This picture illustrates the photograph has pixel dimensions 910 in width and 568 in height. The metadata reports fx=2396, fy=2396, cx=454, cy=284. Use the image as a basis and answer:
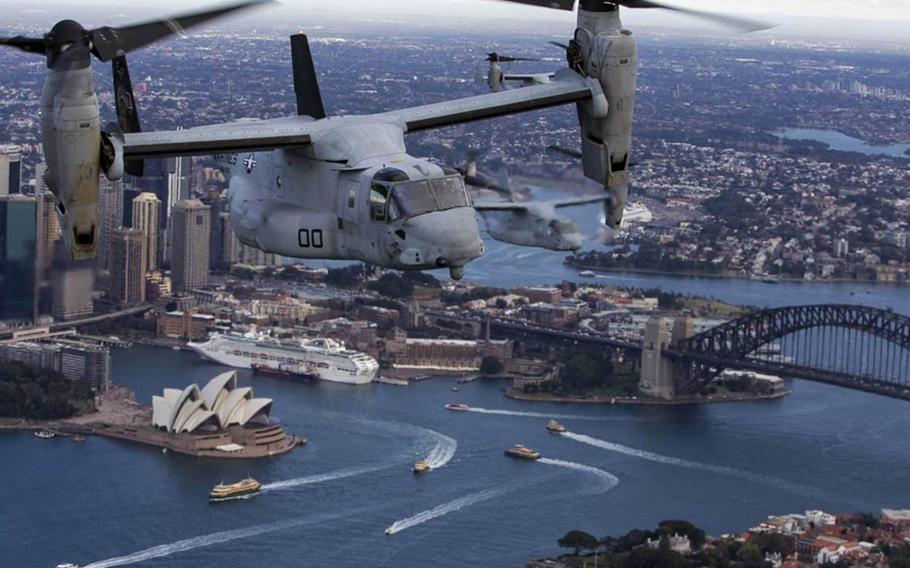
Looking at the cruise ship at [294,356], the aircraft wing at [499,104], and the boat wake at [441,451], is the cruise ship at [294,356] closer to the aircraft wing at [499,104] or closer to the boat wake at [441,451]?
the boat wake at [441,451]

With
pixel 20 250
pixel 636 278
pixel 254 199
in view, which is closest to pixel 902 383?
pixel 636 278

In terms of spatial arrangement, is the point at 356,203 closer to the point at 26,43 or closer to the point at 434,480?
the point at 26,43

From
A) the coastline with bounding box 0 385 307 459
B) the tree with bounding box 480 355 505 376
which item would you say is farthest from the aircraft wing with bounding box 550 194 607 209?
the tree with bounding box 480 355 505 376

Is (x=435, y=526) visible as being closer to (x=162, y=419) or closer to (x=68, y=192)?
(x=162, y=419)

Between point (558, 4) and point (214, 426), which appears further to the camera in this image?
point (214, 426)

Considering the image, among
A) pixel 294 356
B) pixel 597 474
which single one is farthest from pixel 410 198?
pixel 294 356
